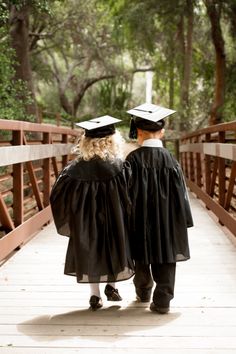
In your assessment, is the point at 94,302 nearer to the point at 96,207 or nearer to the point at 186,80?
the point at 96,207

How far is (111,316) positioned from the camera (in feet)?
11.2

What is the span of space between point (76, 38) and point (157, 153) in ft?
59.9

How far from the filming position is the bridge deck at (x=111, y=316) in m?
2.91

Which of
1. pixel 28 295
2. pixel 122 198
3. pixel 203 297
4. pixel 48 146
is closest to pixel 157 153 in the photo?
pixel 122 198

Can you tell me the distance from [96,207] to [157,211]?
1.25 ft

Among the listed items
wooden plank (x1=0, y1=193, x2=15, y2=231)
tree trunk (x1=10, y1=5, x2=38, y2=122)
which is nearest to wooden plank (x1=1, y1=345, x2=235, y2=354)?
wooden plank (x1=0, y1=193, x2=15, y2=231)

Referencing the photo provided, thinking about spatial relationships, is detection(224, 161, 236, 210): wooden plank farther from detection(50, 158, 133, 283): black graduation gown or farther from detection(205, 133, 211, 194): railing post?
detection(50, 158, 133, 283): black graduation gown

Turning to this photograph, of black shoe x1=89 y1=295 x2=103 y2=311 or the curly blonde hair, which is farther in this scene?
black shoe x1=89 y1=295 x2=103 y2=311

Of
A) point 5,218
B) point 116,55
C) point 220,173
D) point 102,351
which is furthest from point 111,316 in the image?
point 116,55

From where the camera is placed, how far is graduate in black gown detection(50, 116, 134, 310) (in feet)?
10.9

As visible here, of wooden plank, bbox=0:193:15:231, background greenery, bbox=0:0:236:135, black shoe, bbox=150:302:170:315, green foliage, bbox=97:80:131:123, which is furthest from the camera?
green foliage, bbox=97:80:131:123

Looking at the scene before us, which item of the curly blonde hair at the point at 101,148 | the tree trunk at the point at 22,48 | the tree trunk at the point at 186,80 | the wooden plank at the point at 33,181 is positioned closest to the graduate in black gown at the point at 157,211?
the curly blonde hair at the point at 101,148

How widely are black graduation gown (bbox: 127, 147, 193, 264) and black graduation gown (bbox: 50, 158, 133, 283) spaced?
82mm

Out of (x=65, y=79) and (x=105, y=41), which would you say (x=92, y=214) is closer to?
(x=105, y=41)
